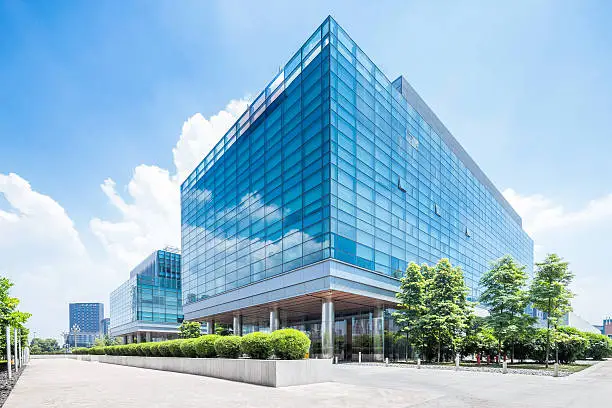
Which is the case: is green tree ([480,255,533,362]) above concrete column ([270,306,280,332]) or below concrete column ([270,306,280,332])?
above

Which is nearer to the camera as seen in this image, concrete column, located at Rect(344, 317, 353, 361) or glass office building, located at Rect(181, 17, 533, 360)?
glass office building, located at Rect(181, 17, 533, 360)

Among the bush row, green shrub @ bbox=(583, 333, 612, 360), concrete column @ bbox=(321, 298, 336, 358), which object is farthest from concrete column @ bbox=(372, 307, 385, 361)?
green shrub @ bbox=(583, 333, 612, 360)

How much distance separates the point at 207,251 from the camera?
56.2 meters

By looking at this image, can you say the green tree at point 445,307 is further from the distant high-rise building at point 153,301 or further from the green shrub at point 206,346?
the distant high-rise building at point 153,301

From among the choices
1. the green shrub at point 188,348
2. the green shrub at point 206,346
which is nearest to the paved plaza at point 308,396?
the green shrub at point 206,346

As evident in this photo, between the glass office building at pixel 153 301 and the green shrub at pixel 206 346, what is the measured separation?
7152 centimetres

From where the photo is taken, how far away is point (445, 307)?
3397 cm

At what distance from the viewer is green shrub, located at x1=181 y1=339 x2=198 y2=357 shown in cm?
2375

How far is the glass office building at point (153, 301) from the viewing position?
8800 cm

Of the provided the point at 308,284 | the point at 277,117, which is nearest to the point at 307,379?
the point at 308,284

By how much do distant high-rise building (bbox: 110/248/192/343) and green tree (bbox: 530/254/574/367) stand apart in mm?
77183

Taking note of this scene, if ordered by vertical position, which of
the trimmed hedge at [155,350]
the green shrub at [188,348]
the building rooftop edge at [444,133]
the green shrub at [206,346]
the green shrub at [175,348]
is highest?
the building rooftop edge at [444,133]

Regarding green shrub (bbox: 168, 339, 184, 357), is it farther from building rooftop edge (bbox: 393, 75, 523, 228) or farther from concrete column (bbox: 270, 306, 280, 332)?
building rooftop edge (bbox: 393, 75, 523, 228)

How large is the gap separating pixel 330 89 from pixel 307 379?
23.5 m
